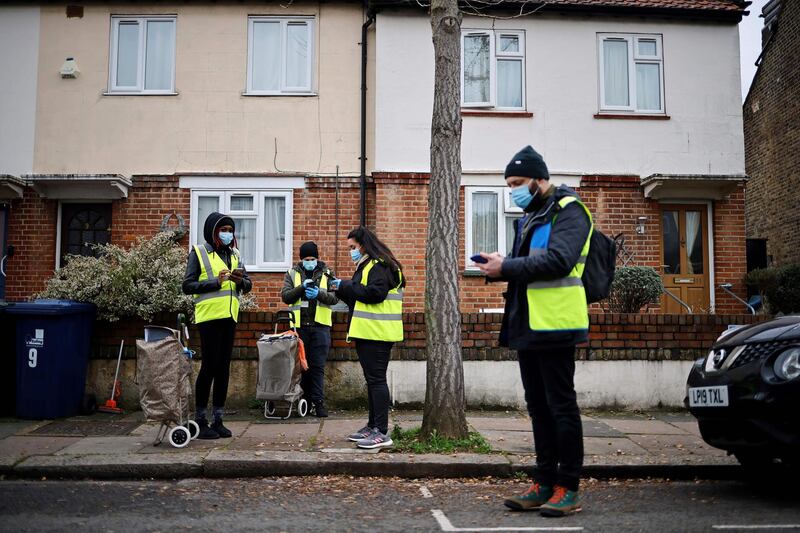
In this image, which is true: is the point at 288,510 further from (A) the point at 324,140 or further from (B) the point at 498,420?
(A) the point at 324,140

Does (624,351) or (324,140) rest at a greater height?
(324,140)

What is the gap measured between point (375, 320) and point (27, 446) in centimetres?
315

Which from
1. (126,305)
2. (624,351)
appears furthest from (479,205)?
(126,305)

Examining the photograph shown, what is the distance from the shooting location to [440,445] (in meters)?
5.96

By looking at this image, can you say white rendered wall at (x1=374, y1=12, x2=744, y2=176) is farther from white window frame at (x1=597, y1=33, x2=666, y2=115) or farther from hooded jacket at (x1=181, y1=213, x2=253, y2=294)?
hooded jacket at (x1=181, y1=213, x2=253, y2=294)

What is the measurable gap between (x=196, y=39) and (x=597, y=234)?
10087mm

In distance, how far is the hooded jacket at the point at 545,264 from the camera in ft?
13.6

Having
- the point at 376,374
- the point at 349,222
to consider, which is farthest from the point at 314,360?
the point at 349,222

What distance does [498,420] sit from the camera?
24.9 feet

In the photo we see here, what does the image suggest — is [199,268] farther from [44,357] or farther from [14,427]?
[14,427]

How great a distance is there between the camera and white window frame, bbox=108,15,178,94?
12.4 metres

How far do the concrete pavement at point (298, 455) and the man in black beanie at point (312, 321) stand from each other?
589 mm

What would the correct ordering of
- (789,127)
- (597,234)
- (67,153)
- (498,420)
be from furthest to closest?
(789,127) → (67,153) → (498,420) → (597,234)

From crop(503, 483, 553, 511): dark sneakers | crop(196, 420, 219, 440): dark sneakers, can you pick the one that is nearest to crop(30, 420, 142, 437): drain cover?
crop(196, 420, 219, 440): dark sneakers
